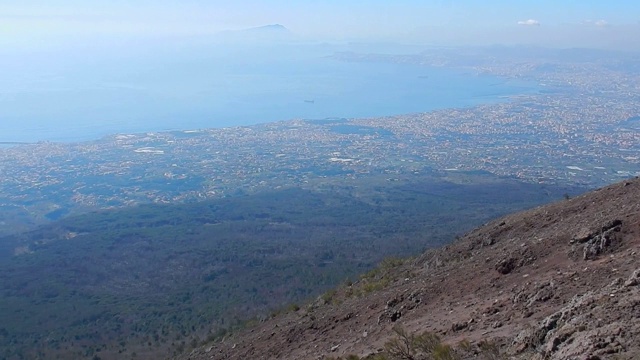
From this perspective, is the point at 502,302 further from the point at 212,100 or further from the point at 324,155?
the point at 212,100

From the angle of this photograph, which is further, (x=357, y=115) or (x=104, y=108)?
(x=104, y=108)

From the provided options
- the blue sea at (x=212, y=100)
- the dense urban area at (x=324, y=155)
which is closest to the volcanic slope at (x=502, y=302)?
the dense urban area at (x=324, y=155)

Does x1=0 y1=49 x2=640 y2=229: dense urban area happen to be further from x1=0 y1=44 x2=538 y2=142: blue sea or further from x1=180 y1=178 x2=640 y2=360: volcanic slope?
x1=180 y1=178 x2=640 y2=360: volcanic slope

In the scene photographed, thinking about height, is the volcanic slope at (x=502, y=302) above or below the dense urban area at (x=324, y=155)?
above

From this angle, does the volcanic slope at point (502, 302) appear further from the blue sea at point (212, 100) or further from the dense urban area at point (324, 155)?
the blue sea at point (212, 100)

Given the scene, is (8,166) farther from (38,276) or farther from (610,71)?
(610,71)

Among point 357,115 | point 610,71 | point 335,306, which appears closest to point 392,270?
point 335,306

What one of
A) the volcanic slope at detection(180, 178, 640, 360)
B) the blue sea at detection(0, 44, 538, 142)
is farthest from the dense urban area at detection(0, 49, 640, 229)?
the volcanic slope at detection(180, 178, 640, 360)

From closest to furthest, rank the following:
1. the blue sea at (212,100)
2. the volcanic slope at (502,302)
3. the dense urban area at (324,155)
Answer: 1. the volcanic slope at (502,302)
2. the dense urban area at (324,155)
3. the blue sea at (212,100)
